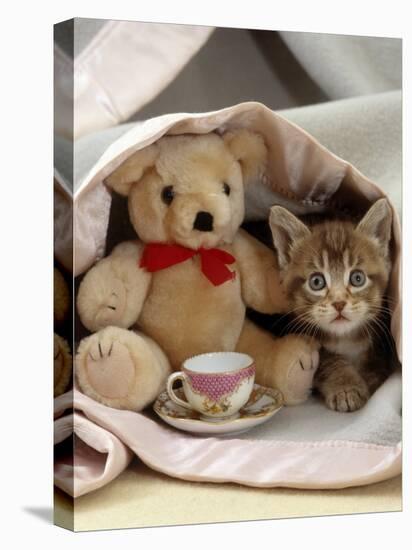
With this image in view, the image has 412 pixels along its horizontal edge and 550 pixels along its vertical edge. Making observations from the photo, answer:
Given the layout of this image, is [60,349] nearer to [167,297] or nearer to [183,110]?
[167,297]

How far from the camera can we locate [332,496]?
1.54 metres

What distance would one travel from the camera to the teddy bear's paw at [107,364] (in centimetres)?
144

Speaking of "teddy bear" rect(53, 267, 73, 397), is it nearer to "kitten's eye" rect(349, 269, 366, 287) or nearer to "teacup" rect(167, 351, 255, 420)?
"teacup" rect(167, 351, 255, 420)

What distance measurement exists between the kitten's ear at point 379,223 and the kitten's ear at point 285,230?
95mm

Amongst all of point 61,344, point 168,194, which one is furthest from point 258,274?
point 61,344

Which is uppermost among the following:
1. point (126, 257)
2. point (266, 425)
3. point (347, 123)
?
point (347, 123)

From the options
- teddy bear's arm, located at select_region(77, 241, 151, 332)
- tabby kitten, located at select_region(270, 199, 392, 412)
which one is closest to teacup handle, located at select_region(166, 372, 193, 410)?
teddy bear's arm, located at select_region(77, 241, 151, 332)

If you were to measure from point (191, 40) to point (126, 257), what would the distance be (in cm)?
35

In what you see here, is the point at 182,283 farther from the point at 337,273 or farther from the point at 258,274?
the point at 337,273

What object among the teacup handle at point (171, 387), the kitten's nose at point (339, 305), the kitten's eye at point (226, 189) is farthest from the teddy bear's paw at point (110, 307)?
the kitten's nose at point (339, 305)

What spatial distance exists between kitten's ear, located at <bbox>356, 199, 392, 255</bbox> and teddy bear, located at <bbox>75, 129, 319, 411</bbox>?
0.53 feet

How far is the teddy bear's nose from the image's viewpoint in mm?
1533

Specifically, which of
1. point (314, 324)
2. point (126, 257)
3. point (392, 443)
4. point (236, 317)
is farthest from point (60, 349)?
point (392, 443)

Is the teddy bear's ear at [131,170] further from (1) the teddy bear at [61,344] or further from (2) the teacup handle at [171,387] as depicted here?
(2) the teacup handle at [171,387]
